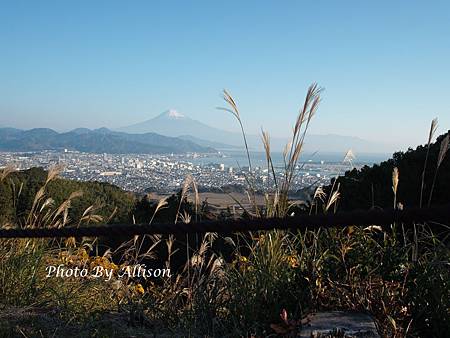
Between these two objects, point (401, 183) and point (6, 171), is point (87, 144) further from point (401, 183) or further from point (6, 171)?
point (6, 171)

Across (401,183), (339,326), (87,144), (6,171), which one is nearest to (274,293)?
(339,326)

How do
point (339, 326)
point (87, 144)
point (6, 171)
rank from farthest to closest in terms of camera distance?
point (87, 144)
point (6, 171)
point (339, 326)

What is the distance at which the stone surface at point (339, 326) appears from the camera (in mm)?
2580

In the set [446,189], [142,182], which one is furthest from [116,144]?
[446,189]

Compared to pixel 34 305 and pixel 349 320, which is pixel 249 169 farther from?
pixel 34 305

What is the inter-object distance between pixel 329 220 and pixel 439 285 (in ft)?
6.43

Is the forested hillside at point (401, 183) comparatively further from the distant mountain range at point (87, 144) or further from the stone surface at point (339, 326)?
the distant mountain range at point (87, 144)

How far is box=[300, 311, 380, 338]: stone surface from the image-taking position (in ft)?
8.46

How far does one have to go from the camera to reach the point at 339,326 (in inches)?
107

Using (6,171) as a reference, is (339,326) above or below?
below

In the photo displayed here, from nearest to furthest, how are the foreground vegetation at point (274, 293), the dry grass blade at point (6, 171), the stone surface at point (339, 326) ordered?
the stone surface at point (339, 326) → the foreground vegetation at point (274, 293) → the dry grass blade at point (6, 171)

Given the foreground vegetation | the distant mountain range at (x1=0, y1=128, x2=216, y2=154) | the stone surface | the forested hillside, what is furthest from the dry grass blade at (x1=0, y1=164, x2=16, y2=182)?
the distant mountain range at (x1=0, y1=128, x2=216, y2=154)

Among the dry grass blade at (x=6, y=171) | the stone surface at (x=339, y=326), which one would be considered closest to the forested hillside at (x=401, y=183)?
the dry grass blade at (x=6, y=171)

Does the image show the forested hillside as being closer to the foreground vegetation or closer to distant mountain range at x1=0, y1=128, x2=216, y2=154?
the foreground vegetation
